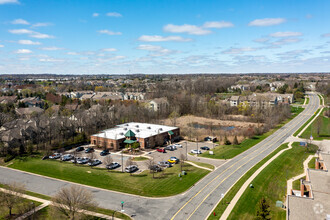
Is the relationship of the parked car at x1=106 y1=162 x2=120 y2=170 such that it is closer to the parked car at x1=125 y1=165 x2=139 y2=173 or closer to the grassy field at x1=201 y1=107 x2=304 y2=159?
the parked car at x1=125 y1=165 x2=139 y2=173

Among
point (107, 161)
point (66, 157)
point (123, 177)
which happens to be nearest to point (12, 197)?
point (123, 177)

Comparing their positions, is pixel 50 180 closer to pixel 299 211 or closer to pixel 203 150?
pixel 203 150

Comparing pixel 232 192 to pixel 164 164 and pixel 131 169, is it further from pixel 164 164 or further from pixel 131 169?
A: pixel 131 169

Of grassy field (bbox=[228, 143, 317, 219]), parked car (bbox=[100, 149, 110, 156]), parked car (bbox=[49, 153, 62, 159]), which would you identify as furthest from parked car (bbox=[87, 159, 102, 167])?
grassy field (bbox=[228, 143, 317, 219])

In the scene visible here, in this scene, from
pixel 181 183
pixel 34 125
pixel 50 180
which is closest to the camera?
pixel 181 183

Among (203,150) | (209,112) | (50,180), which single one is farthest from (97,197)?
(209,112)
